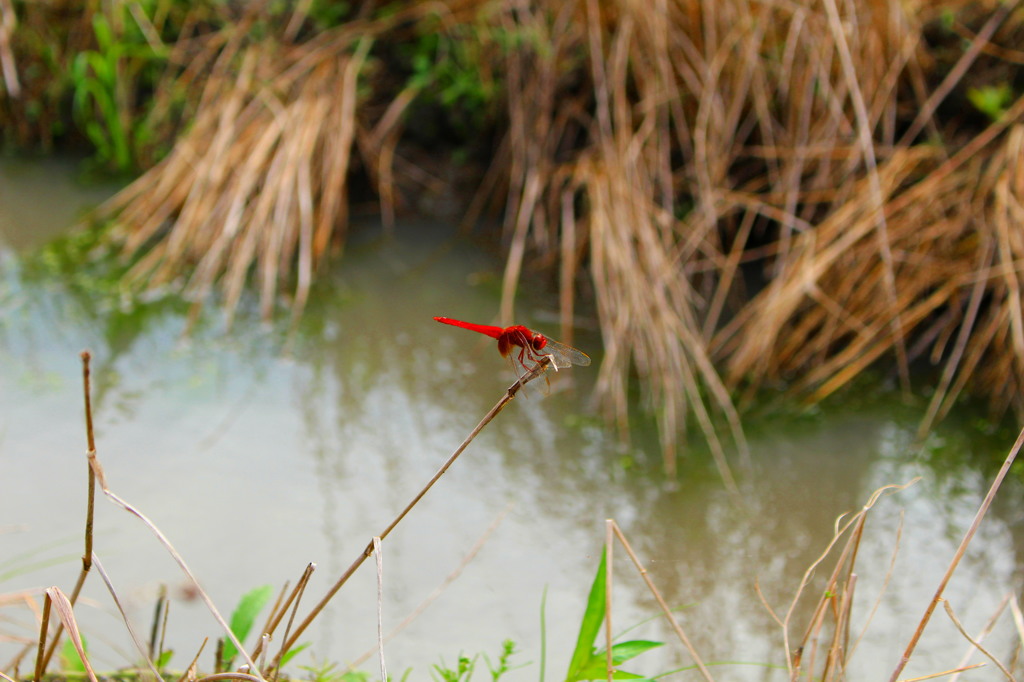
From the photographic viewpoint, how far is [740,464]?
1883 millimetres

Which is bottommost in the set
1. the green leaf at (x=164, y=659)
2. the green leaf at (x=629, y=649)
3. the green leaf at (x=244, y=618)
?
the green leaf at (x=164, y=659)

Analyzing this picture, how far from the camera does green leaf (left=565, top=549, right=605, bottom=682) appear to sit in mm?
1093

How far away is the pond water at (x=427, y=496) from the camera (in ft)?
4.69

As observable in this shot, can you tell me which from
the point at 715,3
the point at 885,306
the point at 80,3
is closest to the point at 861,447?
the point at 885,306

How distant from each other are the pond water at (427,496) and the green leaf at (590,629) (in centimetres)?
16

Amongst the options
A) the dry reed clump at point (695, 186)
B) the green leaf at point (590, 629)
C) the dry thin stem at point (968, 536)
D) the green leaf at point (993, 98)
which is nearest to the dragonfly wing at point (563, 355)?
the green leaf at point (590, 629)

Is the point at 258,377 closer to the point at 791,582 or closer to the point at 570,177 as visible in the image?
the point at 570,177

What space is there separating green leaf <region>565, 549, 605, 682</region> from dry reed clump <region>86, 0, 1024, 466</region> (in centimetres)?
81

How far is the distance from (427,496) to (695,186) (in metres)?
1.17

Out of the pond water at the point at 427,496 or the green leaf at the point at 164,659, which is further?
the pond water at the point at 427,496

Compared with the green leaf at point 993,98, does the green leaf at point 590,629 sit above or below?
below

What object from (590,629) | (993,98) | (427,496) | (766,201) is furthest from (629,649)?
(993,98)

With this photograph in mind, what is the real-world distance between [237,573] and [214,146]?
1467mm

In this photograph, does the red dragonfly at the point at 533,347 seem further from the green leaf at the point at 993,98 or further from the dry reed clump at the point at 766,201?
the green leaf at the point at 993,98
